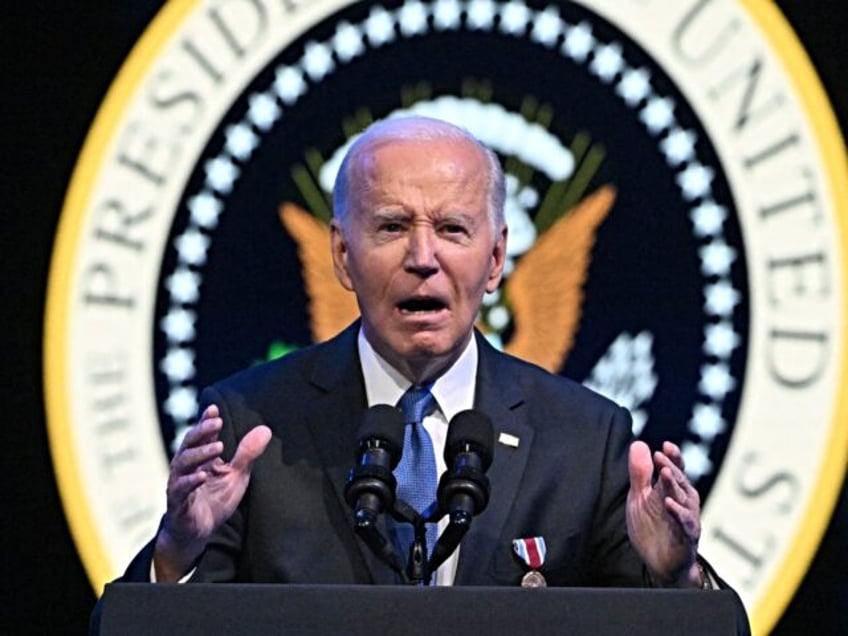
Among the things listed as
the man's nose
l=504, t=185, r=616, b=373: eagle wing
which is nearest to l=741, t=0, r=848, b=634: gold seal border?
l=504, t=185, r=616, b=373: eagle wing

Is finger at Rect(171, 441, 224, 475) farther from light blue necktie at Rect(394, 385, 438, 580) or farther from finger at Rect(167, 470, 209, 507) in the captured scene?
light blue necktie at Rect(394, 385, 438, 580)

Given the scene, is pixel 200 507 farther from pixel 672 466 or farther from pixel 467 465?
Answer: pixel 672 466

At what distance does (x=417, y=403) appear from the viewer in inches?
108

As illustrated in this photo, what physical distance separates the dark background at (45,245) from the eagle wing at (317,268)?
20.8 inches

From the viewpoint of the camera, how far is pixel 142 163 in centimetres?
375

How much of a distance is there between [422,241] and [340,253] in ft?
0.77

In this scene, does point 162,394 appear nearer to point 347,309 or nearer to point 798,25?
point 347,309

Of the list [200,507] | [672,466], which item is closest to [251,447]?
[200,507]

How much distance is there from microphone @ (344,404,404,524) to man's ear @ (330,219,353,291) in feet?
1.91

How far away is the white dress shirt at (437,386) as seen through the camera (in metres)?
2.76

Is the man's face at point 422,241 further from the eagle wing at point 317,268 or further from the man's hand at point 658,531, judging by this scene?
the eagle wing at point 317,268

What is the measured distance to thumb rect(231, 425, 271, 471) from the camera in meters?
2.33

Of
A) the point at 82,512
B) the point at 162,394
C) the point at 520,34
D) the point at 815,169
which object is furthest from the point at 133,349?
the point at 815,169

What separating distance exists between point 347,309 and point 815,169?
1.07 meters
